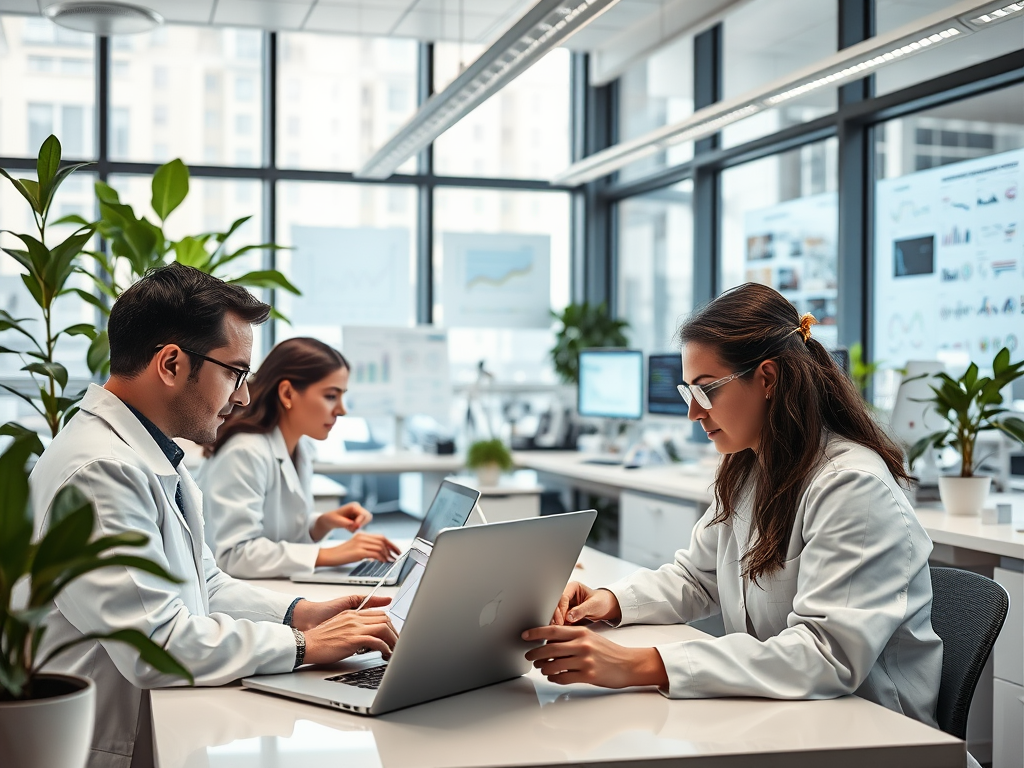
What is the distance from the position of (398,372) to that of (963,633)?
14.5 feet

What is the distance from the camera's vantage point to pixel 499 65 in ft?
11.5

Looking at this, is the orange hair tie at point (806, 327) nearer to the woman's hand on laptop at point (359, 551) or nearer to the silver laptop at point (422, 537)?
the silver laptop at point (422, 537)

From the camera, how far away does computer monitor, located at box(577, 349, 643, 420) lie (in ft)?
16.2

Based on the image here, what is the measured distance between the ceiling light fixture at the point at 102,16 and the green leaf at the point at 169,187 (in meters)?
1.99

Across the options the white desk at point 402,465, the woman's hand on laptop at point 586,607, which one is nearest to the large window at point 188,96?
the white desk at point 402,465

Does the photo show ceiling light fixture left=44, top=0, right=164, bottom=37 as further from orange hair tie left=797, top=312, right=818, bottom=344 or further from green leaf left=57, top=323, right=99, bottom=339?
orange hair tie left=797, top=312, right=818, bottom=344

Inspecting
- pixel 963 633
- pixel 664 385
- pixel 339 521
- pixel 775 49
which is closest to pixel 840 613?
pixel 963 633

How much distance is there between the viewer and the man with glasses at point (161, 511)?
1.36 m

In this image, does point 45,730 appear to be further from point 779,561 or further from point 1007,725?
point 1007,725

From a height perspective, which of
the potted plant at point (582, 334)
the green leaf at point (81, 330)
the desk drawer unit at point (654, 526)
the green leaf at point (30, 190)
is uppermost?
the green leaf at point (30, 190)

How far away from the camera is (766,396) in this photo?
1.67 m

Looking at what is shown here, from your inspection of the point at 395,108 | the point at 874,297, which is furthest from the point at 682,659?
the point at 395,108

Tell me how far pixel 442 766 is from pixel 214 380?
2.59 ft

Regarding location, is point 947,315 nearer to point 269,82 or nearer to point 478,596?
point 478,596
